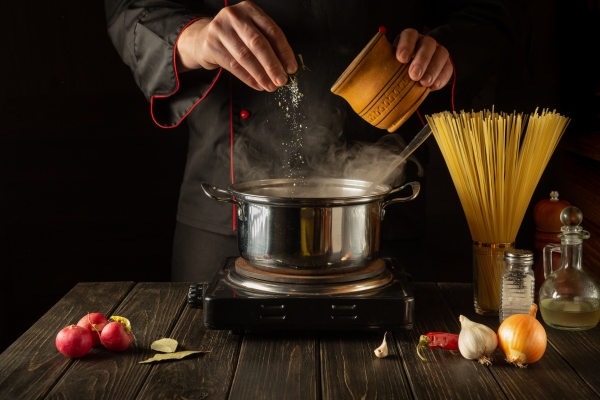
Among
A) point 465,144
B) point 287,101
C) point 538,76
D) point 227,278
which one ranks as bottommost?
point 227,278

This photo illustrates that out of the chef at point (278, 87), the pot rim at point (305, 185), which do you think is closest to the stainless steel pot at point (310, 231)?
the pot rim at point (305, 185)

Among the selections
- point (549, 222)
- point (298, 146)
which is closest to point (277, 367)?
point (549, 222)

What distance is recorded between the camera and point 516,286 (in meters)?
1.50

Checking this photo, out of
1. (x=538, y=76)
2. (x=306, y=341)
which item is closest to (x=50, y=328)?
(x=306, y=341)

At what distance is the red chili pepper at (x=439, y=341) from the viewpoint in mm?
1393

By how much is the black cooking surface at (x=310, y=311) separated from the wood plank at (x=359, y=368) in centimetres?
3

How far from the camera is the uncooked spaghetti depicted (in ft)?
5.16

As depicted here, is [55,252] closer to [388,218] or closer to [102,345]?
[388,218]

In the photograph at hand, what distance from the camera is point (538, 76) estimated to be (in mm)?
3096

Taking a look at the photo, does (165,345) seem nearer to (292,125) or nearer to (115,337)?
(115,337)

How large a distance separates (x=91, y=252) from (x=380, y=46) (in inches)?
81.3

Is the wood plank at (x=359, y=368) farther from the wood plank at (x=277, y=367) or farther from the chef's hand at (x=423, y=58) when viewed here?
the chef's hand at (x=423, y=58)

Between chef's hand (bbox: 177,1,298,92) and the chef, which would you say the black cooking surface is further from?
the chef

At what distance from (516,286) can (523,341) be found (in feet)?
0.69
